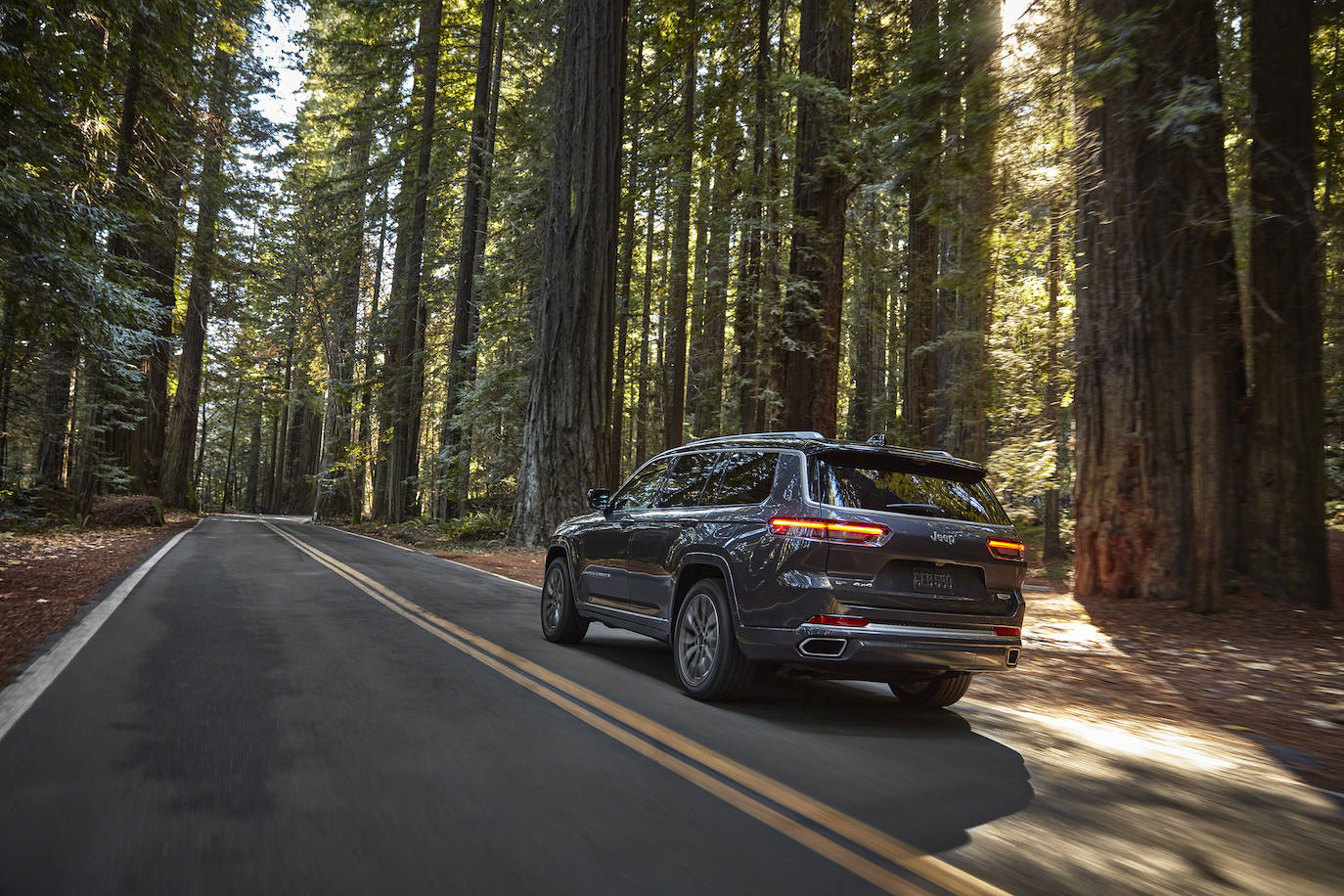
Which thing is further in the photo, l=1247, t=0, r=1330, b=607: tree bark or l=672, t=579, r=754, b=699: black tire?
l=1247, t=0, r=1330, b=607: tree bark

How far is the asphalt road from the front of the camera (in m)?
3.28

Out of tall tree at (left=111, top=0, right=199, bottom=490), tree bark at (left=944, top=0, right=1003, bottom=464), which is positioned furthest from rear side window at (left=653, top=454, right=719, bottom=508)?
tall tree at (left=111, top=0, right=199, bottom=490)

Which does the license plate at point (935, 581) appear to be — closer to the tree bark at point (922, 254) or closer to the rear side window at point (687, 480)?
the rear side window at point (687, 480)

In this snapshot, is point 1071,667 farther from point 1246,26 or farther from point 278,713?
point 1246,26

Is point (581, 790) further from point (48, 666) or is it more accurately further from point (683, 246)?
point (683, 246)

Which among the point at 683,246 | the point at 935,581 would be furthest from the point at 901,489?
the point at 683,246

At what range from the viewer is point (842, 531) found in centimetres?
547

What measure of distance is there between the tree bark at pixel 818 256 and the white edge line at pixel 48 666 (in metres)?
10.8

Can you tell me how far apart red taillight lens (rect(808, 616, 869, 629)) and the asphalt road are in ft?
2.19

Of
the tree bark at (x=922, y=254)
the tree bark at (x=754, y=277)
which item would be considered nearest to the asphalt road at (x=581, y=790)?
the tree bark at (x=922, y=254)

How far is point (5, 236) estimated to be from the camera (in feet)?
34.9

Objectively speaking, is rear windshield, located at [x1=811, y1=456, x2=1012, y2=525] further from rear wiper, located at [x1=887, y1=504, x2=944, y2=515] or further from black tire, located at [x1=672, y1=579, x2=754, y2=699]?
black tire, located at [x1=672, y1=579, x2=754, y2=699]

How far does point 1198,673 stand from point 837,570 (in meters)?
4.27

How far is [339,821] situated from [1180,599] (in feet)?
30.6
